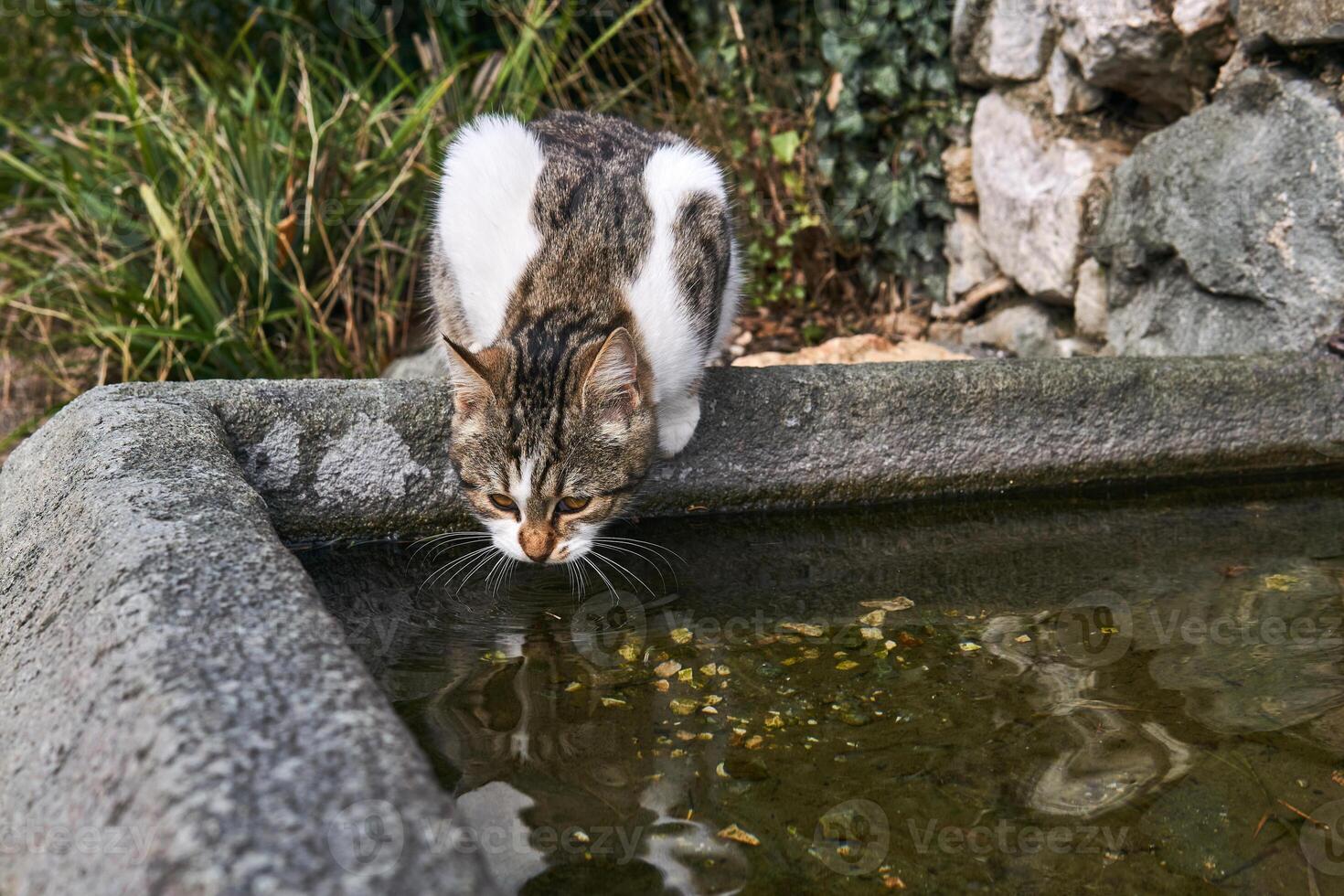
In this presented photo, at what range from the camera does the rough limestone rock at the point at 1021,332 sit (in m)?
4.06

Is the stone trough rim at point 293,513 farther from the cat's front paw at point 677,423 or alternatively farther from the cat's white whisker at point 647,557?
the cat's white whisker at point 647,557

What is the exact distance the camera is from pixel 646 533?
102 inches

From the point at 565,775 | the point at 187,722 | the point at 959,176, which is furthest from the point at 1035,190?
the point at 187,722

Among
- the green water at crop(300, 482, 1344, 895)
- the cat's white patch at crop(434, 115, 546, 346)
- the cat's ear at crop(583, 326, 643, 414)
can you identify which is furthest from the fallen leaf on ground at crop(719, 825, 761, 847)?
the cat's white patch at crop(434, 115, 546, 346)

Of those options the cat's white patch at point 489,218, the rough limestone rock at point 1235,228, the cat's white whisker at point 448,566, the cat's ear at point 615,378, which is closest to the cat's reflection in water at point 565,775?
the cat's white whisker at point 448,566

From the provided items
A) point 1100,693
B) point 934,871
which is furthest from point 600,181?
point 934,871

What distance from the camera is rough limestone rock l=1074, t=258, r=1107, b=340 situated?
12.4 feet

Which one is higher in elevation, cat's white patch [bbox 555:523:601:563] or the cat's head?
the cat's head

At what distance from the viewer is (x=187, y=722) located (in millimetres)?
1104

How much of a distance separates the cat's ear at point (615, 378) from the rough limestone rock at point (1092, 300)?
2.14 meters

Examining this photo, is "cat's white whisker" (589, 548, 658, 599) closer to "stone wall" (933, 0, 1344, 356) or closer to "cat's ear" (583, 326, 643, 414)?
"cat's ear" (583, 326, 643, 414)

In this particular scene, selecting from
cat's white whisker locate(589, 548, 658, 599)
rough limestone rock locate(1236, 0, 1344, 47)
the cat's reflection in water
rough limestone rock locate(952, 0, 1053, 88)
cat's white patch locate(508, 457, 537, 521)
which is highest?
rough limestone rock locate(1236, 0, 1344, 47)

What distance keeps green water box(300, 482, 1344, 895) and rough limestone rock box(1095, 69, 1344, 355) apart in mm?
683

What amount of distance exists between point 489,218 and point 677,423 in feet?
2.14
